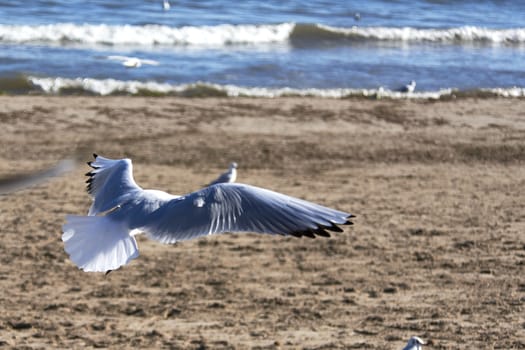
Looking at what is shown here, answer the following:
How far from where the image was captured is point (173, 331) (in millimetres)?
6668

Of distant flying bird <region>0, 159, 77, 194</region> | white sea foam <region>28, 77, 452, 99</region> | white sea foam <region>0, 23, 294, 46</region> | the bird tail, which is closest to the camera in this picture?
the bird tail

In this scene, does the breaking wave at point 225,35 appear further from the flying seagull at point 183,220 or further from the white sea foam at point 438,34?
the flying seagull at point 183,220

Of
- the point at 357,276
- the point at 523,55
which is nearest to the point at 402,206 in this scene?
the point at 357,276

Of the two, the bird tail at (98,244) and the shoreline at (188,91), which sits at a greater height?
the bird tail at (98,244)

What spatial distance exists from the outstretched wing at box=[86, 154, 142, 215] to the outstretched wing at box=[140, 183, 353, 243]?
1.14ft

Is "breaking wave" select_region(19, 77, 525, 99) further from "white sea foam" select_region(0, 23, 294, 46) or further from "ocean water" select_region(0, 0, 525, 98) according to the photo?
"white sea foam" select_region(0, 23, 294, 46)

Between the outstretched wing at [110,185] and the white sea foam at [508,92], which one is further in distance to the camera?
the white sea foam at [508,92]

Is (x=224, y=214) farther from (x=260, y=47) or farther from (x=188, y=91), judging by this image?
(x=260, y=47)

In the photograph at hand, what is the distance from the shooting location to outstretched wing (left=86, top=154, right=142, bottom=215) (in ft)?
16.5

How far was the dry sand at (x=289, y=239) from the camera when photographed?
679 centimetres

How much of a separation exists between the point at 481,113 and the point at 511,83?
301cm

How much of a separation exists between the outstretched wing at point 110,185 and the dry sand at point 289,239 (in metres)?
1.35

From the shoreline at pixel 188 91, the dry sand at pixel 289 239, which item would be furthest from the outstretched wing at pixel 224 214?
the shoreline at pixel 188 91

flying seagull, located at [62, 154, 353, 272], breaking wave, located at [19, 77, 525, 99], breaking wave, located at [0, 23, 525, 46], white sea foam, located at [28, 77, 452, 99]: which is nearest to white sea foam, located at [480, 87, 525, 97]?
breaking wave, located at [19, 77, 525, 99]
